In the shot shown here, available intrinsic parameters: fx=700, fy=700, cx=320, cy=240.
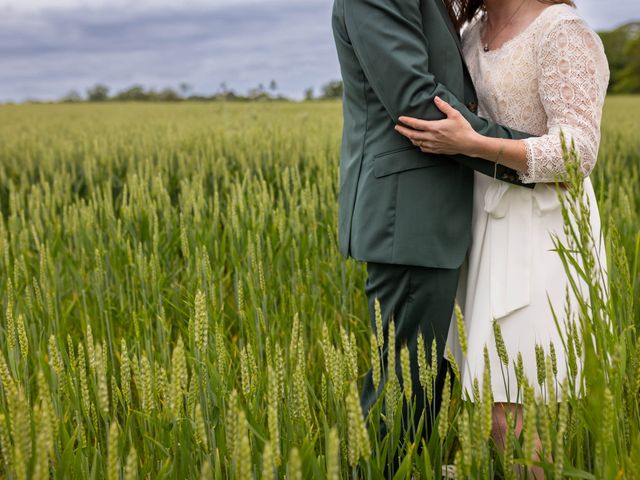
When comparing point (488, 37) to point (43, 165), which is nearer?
point (488, 37)

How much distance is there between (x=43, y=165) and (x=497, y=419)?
17.0 feet

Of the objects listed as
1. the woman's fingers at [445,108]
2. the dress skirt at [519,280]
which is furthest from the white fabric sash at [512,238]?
the woman's fingers at [445,108]

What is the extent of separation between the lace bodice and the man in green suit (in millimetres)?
85

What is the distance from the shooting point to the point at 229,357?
2.14 meters

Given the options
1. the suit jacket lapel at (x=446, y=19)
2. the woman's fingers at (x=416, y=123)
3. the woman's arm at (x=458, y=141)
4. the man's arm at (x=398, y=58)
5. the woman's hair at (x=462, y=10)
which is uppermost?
the woman's hair at (x=462, y=10)

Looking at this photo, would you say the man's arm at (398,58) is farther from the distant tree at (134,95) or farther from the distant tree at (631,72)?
the distant tree at (631,72)

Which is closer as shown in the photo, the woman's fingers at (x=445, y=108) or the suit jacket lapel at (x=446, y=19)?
the woman's fingers at (x=445, y=108)

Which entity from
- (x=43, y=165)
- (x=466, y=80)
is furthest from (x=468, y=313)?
(x=43, y=165)

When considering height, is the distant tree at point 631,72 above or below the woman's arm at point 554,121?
above

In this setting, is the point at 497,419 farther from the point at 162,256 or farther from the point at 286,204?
the point at 286,204

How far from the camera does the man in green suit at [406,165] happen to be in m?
1.69

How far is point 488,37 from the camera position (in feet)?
6.34

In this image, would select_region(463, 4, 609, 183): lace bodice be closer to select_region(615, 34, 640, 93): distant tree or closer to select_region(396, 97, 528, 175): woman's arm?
select_region(396, 97, 528, 175): woman's arm

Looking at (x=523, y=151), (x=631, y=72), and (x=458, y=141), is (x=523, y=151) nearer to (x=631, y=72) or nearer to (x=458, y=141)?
(x=458, y=141)
